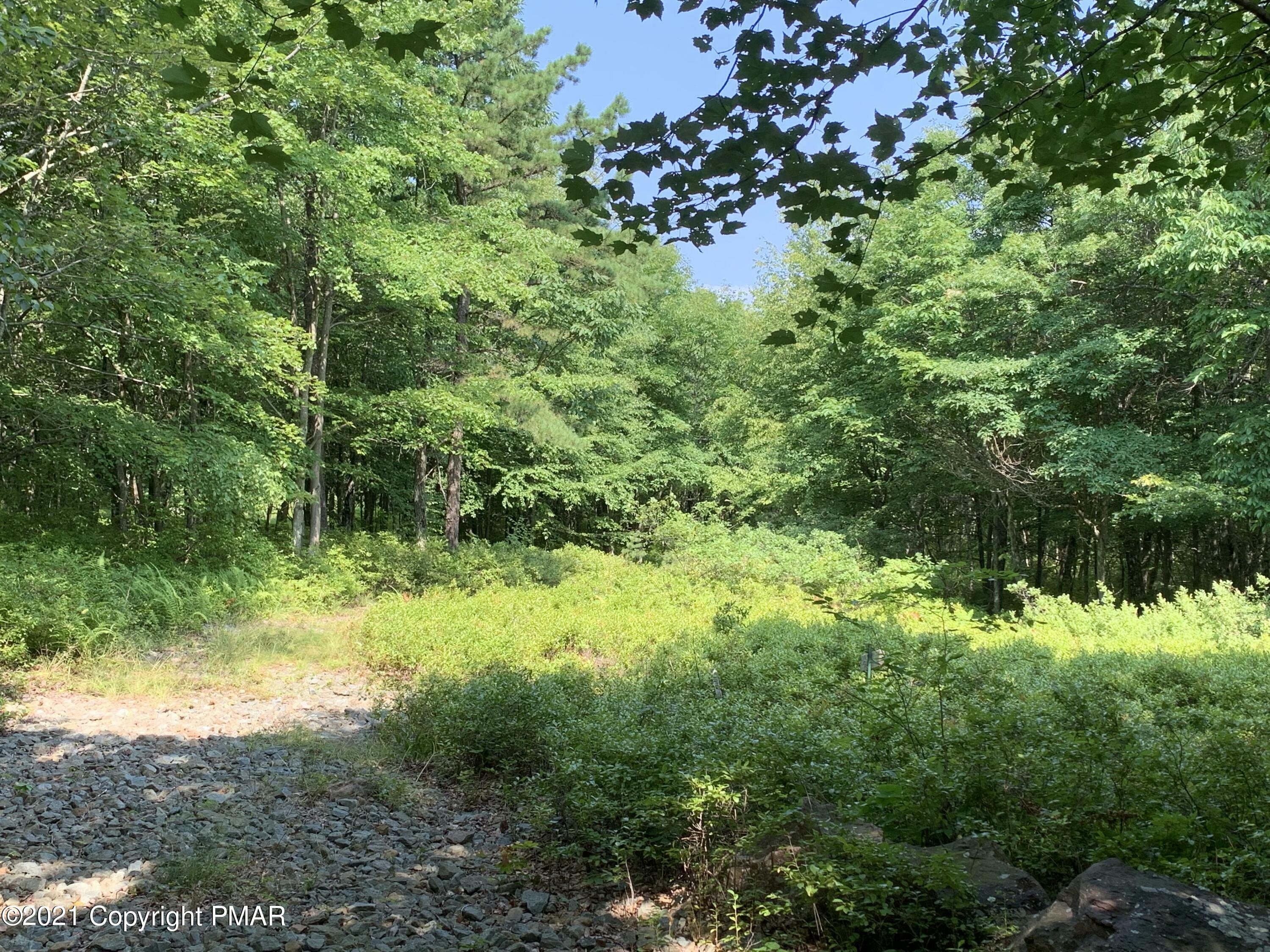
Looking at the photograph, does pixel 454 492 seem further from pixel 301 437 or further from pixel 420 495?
pixel 301 437

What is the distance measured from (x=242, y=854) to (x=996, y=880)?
3892mm

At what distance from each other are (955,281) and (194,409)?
16426 mm

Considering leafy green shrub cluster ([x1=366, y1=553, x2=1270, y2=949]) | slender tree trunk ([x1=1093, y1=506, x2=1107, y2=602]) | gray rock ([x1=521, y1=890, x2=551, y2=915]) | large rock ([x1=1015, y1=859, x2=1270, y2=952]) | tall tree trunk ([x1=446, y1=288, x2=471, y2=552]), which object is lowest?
gray rock ([x1=521, y1=890, x2=551, y2=915])

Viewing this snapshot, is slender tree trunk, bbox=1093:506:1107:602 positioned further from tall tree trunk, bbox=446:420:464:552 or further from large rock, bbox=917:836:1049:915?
large rock, bbox=917:836:1049:915

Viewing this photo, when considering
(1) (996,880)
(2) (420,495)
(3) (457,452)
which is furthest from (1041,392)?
(1) (996,880)

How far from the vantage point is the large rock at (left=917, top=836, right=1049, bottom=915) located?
2.85 metres

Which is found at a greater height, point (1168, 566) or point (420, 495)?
point (420, 495)

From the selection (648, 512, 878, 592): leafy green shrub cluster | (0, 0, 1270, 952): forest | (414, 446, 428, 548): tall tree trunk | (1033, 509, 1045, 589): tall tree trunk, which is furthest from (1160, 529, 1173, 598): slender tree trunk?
(414, 446, 428, 548): tall tree trunk

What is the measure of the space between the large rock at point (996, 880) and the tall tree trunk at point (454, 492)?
15305 millimetres

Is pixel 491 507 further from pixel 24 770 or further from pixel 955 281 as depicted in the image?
pixel 24 770

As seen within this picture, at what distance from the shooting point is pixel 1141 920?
229 cm

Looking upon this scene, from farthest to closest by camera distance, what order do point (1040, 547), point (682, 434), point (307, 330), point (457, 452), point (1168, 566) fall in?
point (682, 434)
point (1040, 547)
point (1168, 566)
point (457, 452)
point (307, 330)

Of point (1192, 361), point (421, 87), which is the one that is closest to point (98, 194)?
point (421, 87)

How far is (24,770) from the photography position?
5.07 meters
